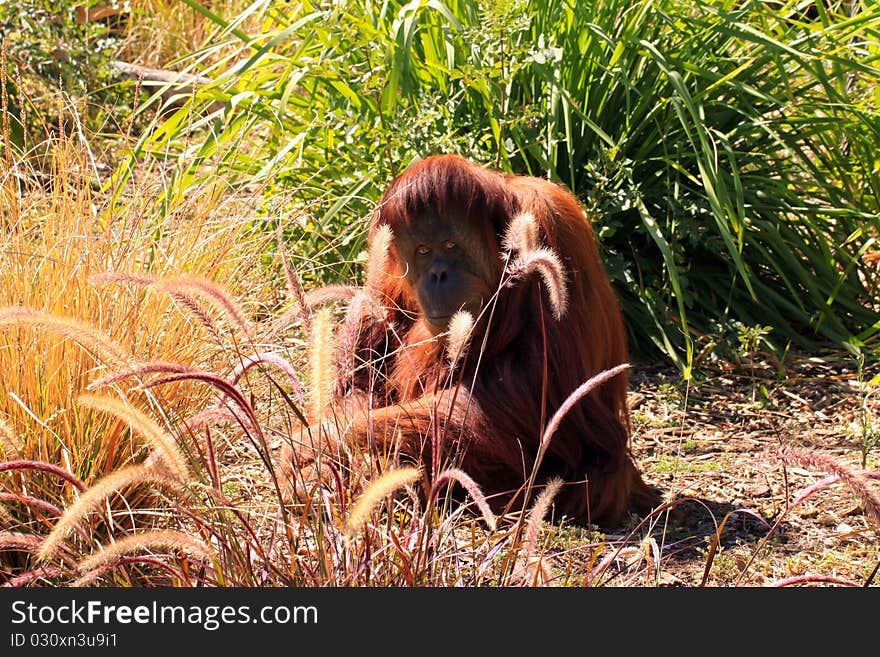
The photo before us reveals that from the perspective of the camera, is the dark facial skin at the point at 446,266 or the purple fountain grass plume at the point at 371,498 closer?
the purple fountain grass plume at the point at 371,498

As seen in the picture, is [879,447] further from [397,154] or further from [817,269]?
[397,154]

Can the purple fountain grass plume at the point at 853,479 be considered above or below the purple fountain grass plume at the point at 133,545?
above

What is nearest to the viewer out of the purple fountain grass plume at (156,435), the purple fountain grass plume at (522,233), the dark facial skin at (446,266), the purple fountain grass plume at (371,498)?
the purple fountain grass plume at (371,498)

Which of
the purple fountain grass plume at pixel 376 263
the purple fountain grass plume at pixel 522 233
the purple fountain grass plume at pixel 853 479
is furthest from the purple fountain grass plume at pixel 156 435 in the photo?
the purple fountain grass plume at pixel 853 479

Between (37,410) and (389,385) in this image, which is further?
(389,385)

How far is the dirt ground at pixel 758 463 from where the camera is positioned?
3.29 m

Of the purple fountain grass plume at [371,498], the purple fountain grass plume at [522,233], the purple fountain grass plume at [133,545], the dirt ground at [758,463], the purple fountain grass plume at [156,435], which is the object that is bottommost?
the dirt ground at [758,463]

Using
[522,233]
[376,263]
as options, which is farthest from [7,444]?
[522,233]

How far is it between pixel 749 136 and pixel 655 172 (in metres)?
0.51

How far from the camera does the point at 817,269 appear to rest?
5117mm

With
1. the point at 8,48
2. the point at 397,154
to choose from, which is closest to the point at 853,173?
the point at 397,154

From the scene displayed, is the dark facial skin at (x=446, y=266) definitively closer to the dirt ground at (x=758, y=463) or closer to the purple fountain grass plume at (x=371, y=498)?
the dirt ground at (x=758, y=463)

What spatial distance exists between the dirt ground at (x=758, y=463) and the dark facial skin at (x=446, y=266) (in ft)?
2.85

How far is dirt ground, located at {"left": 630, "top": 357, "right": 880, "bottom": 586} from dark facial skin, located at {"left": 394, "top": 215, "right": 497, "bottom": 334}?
87 centimetres
